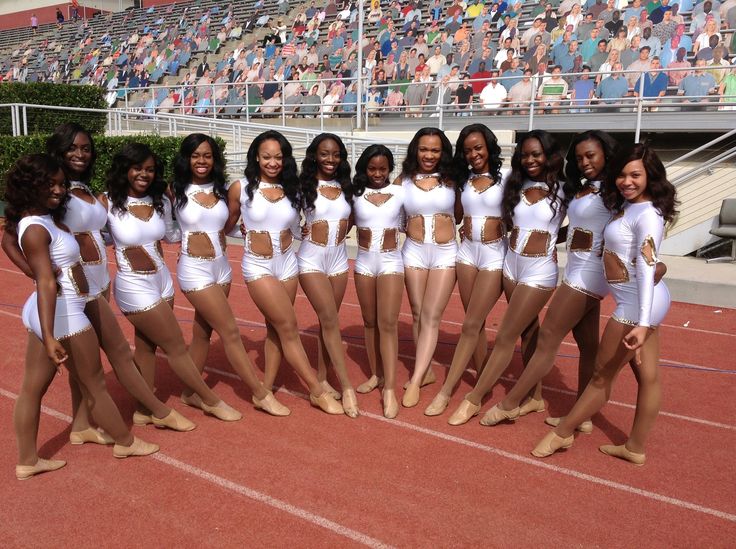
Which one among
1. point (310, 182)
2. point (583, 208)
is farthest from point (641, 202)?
point (310, 182)

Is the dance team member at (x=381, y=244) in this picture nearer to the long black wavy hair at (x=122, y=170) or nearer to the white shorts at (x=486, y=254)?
the white shorts at (x=486, y=254)

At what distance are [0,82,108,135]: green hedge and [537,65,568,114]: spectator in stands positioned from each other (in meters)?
9.84

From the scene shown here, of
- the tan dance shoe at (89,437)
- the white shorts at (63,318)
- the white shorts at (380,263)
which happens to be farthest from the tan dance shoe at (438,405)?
the white shorts at (63,318)

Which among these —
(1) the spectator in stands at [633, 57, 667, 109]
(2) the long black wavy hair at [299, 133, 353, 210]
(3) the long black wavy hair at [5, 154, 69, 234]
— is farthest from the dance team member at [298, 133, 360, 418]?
(1) the spectator in stands at [633, 57, 667, 109]

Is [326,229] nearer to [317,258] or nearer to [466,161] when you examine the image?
[317,258]

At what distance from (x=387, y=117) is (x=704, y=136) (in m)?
6.49

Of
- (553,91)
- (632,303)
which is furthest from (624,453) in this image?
(553,91)

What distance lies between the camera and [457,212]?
4.40m

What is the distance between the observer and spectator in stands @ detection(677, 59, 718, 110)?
443 inches

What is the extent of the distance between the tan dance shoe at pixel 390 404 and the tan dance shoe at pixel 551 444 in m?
0.91

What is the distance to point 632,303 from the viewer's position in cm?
336

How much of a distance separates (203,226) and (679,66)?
11.5m

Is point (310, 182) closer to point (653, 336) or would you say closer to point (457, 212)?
point (457, 212)

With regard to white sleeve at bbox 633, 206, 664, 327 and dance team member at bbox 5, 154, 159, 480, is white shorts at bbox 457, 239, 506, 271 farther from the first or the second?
dance team member at bbox 5, 154, 159, 480
